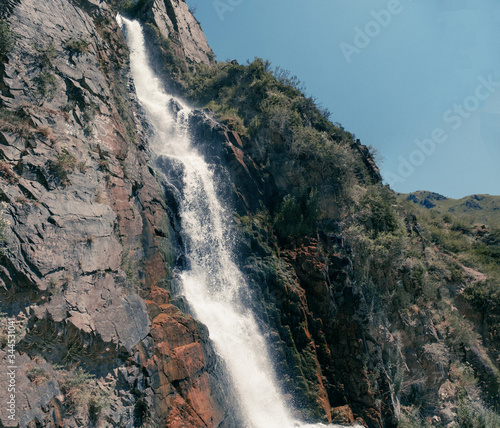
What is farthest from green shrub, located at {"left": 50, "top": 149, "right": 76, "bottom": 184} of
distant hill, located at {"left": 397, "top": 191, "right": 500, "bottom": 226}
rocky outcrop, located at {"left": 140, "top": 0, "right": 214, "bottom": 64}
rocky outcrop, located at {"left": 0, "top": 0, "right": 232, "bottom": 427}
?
distant hill, located at {"left": 397, "top": 191, "right": 500, "bottom": 226}

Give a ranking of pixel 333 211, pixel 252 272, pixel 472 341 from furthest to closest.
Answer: pixel 472 341 → pixel 333 211 → pixel 252 272

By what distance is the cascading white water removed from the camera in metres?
14.1

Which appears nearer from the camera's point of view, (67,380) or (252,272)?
(67,380)

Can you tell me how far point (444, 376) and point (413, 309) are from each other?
4.10 metres

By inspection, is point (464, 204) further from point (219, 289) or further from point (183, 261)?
point (183, 261)

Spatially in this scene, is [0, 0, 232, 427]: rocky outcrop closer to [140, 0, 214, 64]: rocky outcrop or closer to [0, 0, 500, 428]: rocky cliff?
[0, 0, 500, 428]: rocky cliff

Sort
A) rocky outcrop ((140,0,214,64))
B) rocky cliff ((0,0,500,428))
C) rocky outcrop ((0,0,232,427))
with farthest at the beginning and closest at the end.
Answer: rocky outcrop ((140,0,214,64)) < rocky cliff ((0,0,500,428)) < rocky outcrop ((0,0,232,427))

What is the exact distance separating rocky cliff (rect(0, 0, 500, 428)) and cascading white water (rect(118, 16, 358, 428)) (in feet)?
2.59

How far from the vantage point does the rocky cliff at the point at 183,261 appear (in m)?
8.45

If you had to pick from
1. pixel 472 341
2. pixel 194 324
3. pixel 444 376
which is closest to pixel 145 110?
pixel 194 324

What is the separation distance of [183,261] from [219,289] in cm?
234

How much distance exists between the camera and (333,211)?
21.4 m

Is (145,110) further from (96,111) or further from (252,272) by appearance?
(252,272)

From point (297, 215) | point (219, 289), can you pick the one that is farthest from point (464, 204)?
point (219, 289)
